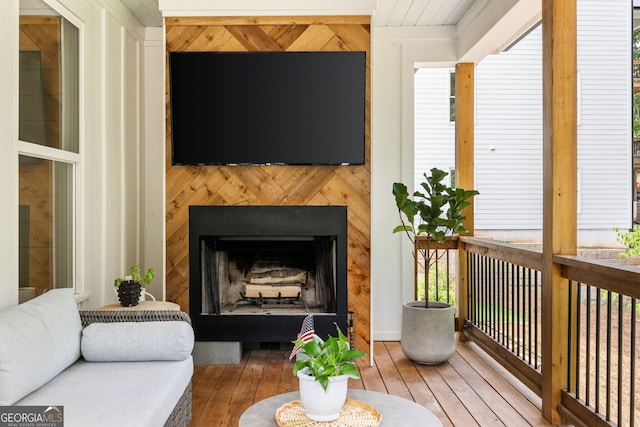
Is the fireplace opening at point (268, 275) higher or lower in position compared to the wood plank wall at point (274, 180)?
lower

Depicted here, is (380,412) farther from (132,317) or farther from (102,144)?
(102,144)

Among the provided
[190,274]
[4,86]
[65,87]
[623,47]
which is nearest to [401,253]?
[190,274]

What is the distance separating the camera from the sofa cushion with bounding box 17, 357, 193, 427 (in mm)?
1995

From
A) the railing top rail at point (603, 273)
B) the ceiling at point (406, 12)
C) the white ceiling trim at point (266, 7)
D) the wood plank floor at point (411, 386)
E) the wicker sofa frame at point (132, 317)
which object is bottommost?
the wood plank floor at point (411, 386)

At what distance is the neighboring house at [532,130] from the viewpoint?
2908 millimetres

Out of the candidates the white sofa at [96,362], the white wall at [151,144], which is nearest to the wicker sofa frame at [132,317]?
the white sofa at [96,362]

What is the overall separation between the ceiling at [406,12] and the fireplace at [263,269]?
5.09ft

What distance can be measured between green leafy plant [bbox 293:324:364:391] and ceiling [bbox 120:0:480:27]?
2.88 m

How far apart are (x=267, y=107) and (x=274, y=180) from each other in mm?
537

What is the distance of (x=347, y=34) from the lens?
413 cm

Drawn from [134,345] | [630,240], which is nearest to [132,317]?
[134,345]

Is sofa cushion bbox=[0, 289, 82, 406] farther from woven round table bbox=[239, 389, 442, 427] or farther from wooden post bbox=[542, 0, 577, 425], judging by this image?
wooden post bbox=[542, 0, 577, 425]

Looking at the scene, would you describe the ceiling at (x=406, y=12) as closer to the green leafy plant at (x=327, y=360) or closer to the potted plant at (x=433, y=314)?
the potted plant at (x=433, y=314)

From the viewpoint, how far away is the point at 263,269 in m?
4.34
